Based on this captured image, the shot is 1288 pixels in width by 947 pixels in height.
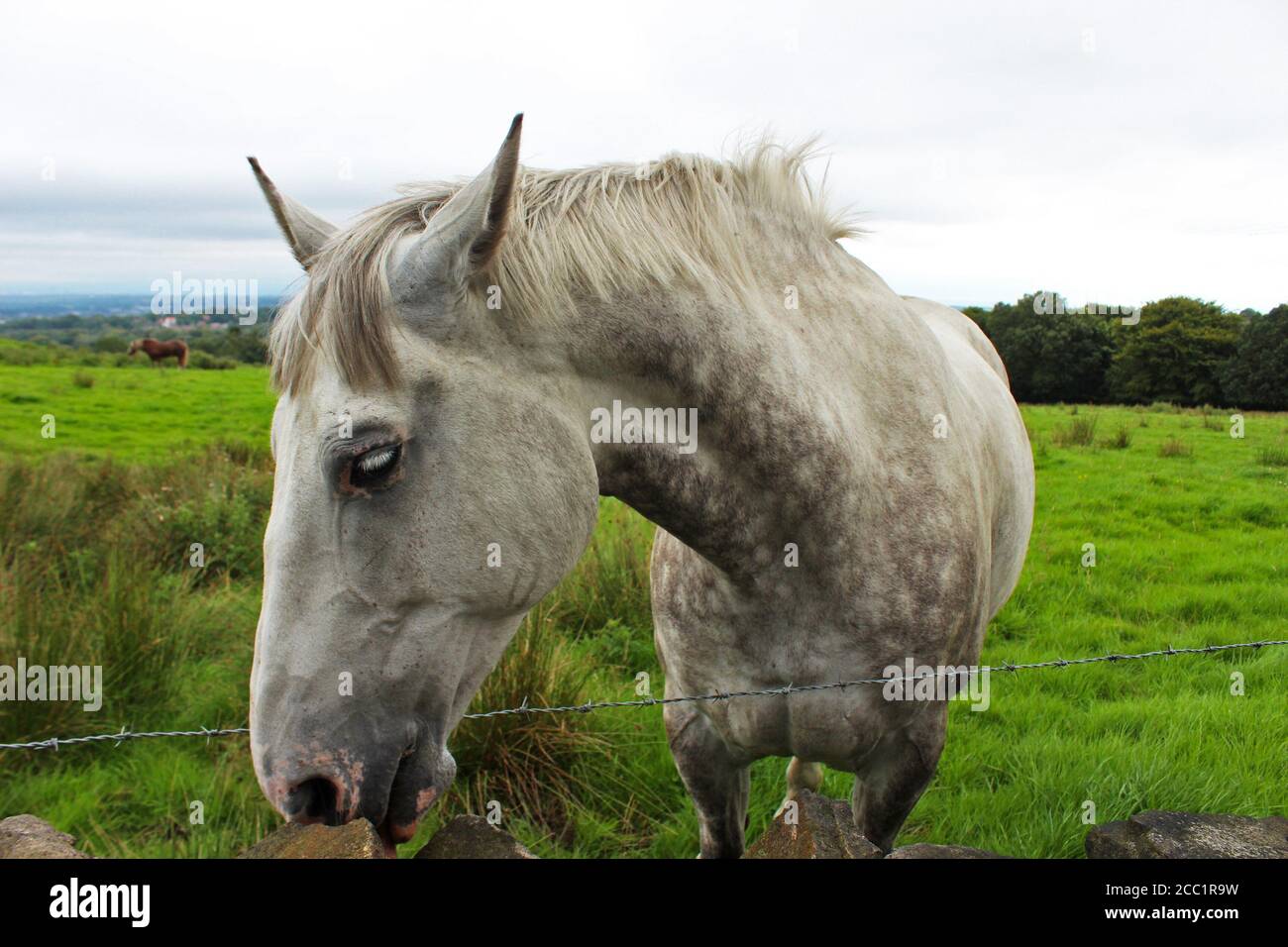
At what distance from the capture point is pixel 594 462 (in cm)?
188

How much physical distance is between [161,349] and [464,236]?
107 ft

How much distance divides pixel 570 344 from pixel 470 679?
797 mm

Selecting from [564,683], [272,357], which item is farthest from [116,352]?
[272,357]

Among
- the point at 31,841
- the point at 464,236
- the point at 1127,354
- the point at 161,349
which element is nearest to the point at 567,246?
the point at 464,236

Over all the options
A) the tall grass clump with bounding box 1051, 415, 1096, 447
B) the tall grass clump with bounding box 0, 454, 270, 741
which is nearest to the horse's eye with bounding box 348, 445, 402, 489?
the tall grass clump with bounding box 0, 454, 270, 741

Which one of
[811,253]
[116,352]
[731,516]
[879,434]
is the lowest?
[731,516]

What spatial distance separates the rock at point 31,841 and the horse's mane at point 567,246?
3.61ft

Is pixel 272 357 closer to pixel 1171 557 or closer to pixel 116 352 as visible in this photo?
pixel 1171 557

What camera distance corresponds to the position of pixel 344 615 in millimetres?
1619

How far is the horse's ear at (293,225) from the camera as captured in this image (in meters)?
1.98

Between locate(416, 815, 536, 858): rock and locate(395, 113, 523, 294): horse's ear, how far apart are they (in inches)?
46.0

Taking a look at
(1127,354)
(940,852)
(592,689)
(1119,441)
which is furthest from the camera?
(1127,354)

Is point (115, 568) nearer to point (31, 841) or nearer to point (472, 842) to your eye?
point (31, 841)
